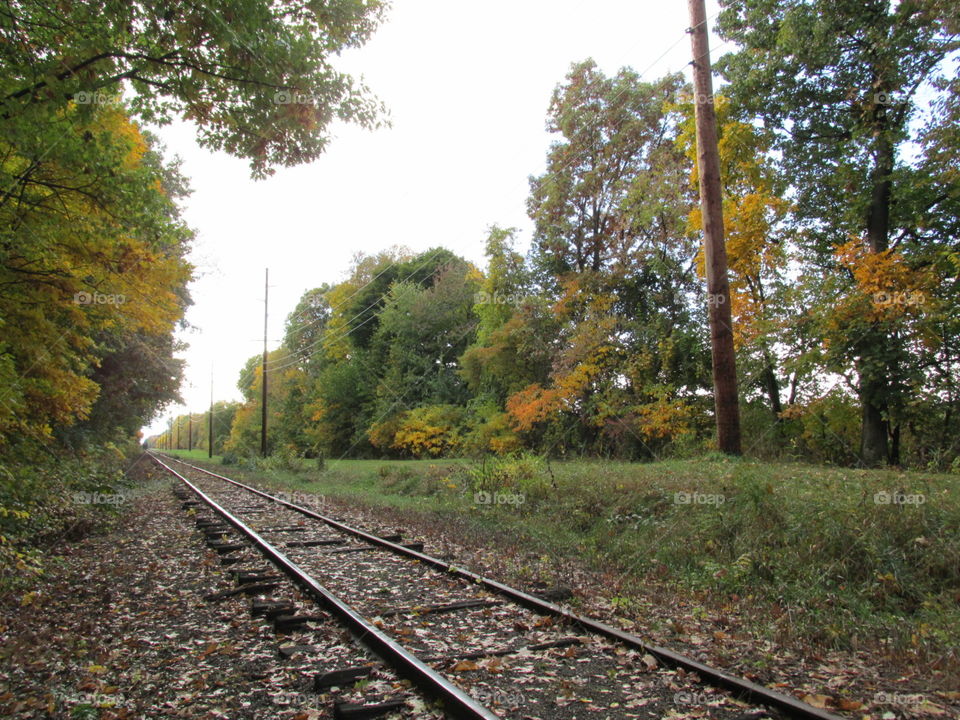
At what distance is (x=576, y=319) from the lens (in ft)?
86.7

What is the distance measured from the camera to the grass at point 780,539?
18.4 ft

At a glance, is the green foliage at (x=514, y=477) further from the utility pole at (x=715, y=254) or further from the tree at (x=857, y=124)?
the tree at (x=857, y=124)

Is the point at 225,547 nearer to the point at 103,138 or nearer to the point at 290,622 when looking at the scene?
the point at 290,622

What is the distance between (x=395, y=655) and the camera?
4.57 metres

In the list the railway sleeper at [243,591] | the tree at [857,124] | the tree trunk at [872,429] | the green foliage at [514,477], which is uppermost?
the tree at [857,124]

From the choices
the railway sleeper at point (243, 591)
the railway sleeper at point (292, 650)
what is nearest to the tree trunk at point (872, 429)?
the railway sleeper at point (243, 591)

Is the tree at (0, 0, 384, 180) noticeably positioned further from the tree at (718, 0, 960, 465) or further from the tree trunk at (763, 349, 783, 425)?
the tree trunk at (763, 349, 783, 425)

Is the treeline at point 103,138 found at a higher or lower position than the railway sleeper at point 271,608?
higher

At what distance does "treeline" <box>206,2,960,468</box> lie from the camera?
51.8ft

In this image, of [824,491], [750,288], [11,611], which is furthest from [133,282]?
[750,288]

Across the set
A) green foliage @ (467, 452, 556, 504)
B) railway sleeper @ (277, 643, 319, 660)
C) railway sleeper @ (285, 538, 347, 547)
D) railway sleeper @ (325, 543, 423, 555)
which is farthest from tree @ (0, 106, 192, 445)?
green foliage @ (467, 452, 556, 504)

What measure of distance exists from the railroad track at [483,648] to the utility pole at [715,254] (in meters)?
6.29

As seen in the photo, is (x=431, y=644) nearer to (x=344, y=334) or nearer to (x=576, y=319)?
(x=576, y=319)

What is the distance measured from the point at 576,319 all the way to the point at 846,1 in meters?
13.8
